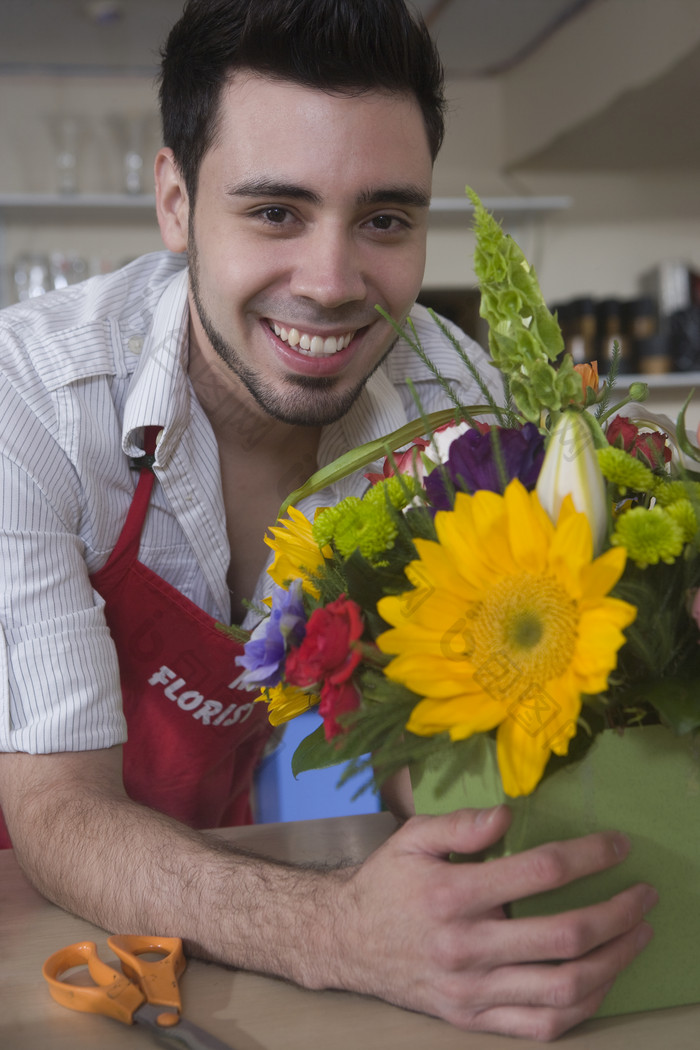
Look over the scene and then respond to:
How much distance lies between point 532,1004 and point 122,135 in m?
3.03

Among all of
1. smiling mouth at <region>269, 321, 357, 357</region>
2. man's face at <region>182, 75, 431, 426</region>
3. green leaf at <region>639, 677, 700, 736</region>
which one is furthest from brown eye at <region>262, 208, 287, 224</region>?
green leaf at <region>639, 677, 700, 736</region>

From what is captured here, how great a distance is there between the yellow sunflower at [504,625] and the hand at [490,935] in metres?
0.07

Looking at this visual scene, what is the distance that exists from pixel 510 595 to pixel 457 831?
5.7 inches

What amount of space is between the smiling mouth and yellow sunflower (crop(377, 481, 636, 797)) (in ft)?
1.99

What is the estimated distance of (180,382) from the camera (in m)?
1.10

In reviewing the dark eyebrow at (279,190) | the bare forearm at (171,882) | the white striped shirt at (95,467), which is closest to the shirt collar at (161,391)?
the white striped shirt at (95,467)

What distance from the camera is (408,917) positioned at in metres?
0.56

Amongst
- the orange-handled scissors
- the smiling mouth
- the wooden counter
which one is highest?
the smiling mouth

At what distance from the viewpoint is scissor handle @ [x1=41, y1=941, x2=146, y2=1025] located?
57 cm

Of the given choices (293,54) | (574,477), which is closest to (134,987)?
(574,477)

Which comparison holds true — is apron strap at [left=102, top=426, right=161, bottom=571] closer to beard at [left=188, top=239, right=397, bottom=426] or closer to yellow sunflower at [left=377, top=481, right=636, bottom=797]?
beard at [left=188, top=239, right=397, bottom=426]

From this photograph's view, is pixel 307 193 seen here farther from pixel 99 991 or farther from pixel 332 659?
pixel 99 991

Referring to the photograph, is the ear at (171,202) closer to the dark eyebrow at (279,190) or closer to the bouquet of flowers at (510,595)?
the dark eyebrow at (279,190)

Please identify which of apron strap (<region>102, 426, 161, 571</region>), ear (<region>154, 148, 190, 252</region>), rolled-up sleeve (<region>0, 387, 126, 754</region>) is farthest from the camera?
ear (<region>154, 148, 190, 252</region>)
